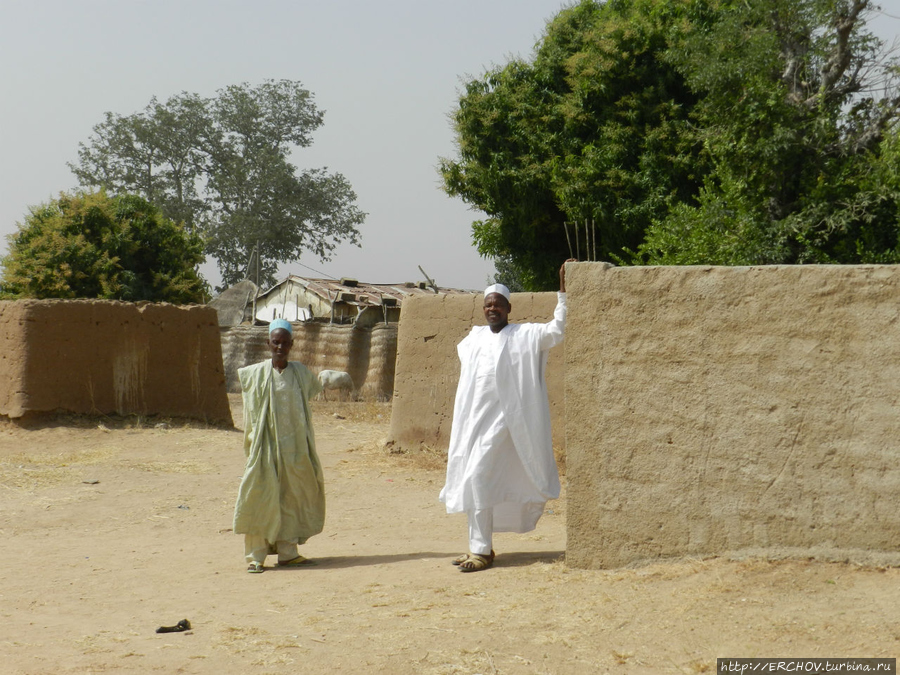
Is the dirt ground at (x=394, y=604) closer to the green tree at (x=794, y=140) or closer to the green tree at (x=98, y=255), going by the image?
the green tree at (x=794, y=140)

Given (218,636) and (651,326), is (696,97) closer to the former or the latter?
(651,326)

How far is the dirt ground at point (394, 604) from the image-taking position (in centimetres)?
355

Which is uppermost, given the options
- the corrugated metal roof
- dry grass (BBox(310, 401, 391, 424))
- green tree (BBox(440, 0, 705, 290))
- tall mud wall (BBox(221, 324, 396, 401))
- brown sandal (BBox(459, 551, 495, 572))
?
green tree (BBox(440, 0, 705, 290))

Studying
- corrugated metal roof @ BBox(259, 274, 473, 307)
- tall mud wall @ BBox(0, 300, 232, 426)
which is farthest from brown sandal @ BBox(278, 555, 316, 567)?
corrugated metal roof @ BBox(259, 274, 473, 307)

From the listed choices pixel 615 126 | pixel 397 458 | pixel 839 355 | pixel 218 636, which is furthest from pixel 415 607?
pixel 615 126

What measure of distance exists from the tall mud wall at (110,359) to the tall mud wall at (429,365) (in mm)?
3800

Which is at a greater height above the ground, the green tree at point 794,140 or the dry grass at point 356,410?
the green tree at point 794,140

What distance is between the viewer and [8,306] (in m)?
11.5

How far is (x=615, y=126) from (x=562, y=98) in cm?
140

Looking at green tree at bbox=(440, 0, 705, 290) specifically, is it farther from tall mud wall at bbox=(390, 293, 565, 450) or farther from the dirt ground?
the dirt ground

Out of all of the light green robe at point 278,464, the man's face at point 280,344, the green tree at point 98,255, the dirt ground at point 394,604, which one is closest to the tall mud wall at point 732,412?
the dirt ground at point 394,604

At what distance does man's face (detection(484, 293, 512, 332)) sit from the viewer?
5.32m

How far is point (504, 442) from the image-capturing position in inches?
201

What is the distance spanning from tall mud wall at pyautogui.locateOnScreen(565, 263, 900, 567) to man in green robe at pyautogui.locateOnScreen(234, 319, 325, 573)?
172 cm
